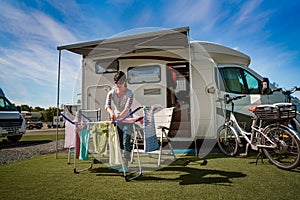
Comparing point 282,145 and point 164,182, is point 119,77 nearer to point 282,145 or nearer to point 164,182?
point 164,182

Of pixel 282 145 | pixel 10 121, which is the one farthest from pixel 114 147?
pixel 10 121

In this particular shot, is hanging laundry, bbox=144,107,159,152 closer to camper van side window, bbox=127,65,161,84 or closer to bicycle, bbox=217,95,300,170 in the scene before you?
bicycle, bbox=217,95,300,170

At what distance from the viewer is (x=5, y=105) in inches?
296

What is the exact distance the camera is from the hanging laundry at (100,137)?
275 centimetres

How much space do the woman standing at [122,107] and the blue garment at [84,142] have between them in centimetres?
50

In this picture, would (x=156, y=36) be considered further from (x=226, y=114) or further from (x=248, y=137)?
(x=248, y=137)

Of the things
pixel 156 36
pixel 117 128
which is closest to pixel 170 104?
pixel 156 36

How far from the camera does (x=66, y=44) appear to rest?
13.9 feet

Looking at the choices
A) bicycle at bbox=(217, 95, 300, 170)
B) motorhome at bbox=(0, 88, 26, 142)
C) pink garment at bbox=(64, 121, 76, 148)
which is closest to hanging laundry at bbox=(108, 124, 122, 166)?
pink garment at bbox=(64, 121, 76, 148)

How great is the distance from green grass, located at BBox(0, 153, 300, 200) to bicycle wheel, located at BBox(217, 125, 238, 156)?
423mm

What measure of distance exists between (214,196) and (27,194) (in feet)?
6.44

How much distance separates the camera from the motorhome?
6.85 metres

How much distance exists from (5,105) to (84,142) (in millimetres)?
6381

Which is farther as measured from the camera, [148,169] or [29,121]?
[29,121]
